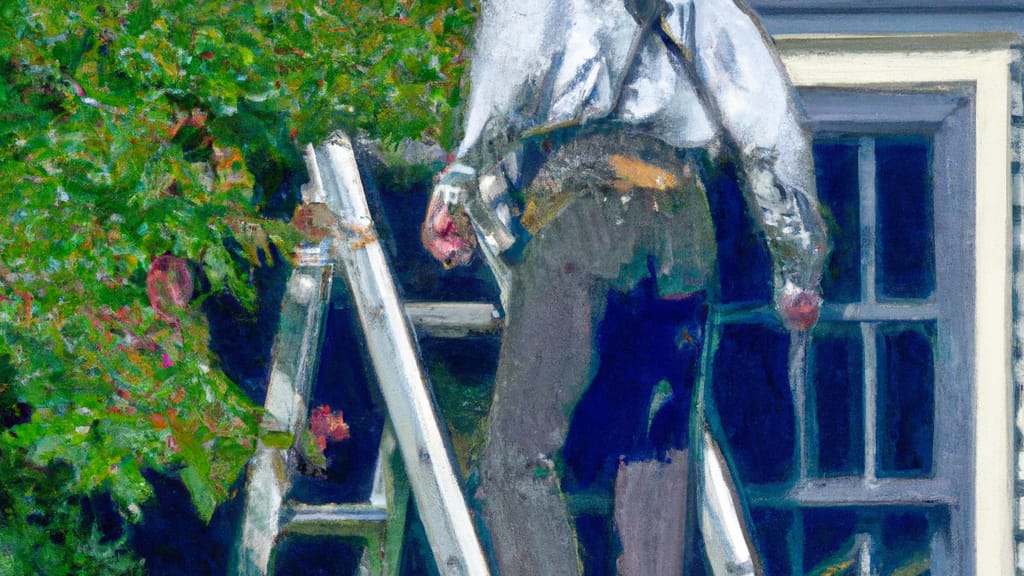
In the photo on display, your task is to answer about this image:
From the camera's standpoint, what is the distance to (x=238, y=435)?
7.31 feet

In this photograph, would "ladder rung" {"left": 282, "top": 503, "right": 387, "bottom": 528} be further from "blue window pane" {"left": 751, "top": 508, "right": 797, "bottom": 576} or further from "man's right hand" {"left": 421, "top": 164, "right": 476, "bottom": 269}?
"blue window pane" {"left": 751, "top": 508, "right": 797, "bottom": 576}

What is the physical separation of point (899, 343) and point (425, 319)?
125 centimetres

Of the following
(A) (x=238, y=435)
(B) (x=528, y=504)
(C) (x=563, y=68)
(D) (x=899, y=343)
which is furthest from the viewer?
(D) (x=899, y=343)

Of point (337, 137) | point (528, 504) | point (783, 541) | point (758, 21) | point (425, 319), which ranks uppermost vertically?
point (758, 21)

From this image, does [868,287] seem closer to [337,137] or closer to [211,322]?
[337,137]

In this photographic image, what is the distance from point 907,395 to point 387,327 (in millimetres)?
1367

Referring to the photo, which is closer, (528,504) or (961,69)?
(528,504)

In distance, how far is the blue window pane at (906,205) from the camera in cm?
233

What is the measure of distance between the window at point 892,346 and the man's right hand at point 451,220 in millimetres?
689

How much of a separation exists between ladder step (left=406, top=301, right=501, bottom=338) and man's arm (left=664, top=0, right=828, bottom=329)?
2.32ft

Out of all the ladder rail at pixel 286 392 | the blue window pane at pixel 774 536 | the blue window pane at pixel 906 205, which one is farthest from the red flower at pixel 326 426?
the blue window pane at pixel 906 205

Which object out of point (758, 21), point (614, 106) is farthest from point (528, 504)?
point (758, 21)

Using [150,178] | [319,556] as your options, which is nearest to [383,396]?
[319,556]

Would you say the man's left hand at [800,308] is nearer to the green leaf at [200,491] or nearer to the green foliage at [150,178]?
the green foliage at [150,178]
